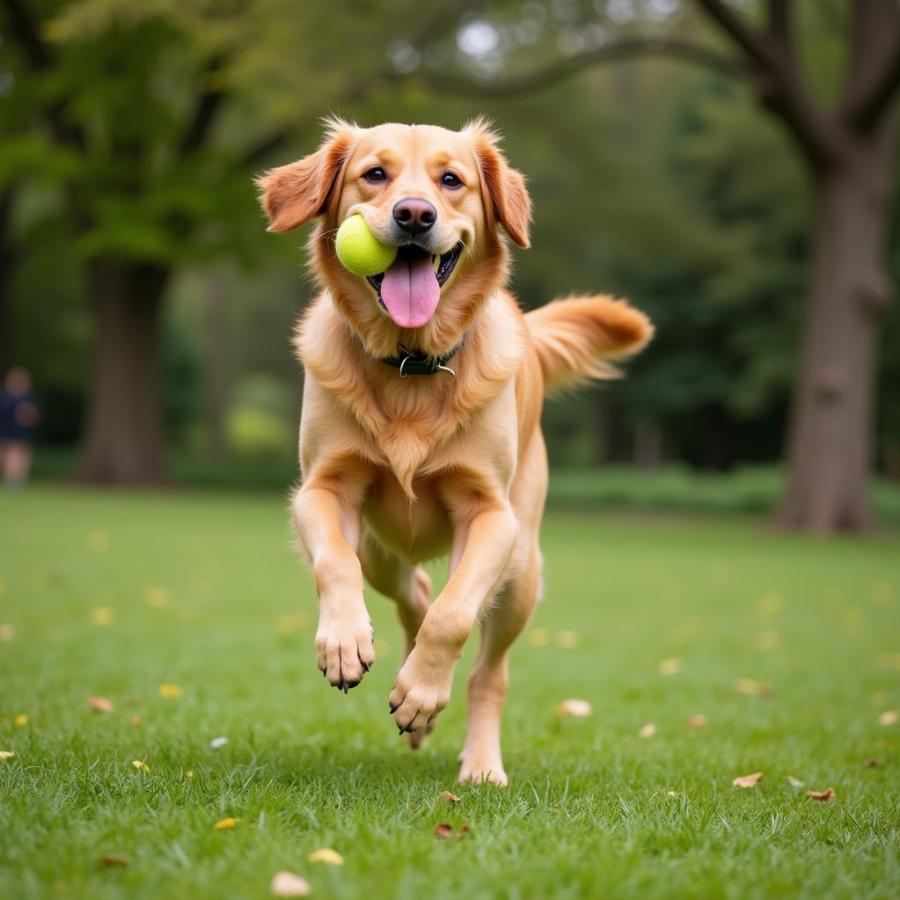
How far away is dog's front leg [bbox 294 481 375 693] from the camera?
3471 millimetres

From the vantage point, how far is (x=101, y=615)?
8.52 m

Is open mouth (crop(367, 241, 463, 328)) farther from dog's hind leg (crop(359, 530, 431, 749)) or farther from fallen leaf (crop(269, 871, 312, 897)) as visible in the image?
fallen leaf (crop(269, 871, 312, 897))

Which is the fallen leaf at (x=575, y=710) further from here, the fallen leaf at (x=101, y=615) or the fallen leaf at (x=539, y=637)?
the fallen leaf at (x=101, y=615)

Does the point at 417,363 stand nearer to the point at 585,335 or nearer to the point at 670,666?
the point at 585,335

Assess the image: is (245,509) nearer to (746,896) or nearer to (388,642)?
(388,642)

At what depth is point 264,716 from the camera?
17.4ft

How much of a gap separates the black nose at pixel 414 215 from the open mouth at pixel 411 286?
0.29 feet

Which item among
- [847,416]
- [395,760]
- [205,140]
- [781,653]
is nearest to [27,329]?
[205,140]

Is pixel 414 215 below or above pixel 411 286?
above

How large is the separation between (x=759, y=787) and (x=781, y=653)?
4419 mm

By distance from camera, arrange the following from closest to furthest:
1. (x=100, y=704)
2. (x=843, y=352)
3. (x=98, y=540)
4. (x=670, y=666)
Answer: (x=100, y=704) → (x=670, y=666) → (x=98, y=540) → (x=843, y=352)

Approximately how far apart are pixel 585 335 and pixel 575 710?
1.94 meters

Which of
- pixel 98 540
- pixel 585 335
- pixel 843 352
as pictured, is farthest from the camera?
pixel 843 352

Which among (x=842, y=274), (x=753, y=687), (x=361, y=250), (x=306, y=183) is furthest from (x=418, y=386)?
(x=842, y=274)
